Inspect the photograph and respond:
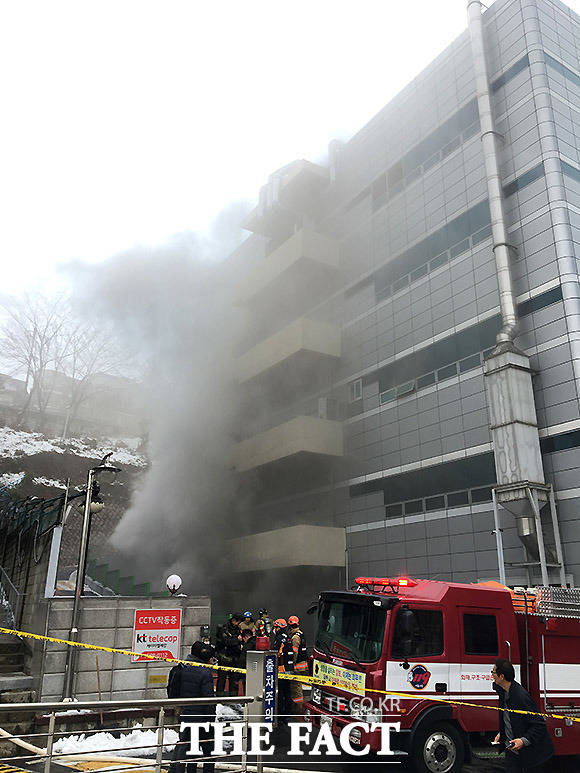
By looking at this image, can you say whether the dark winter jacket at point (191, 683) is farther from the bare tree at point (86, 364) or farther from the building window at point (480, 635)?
the bare tree at point (86, 364)

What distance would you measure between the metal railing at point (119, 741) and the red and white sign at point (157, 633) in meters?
1.24

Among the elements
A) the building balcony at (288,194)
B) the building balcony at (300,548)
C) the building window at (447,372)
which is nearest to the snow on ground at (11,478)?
the building balcony at (300,548)

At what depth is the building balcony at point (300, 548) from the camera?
2220 cm

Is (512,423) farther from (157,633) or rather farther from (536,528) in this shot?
(157,633)

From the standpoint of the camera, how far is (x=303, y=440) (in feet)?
78.3

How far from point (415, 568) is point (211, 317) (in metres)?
20.9

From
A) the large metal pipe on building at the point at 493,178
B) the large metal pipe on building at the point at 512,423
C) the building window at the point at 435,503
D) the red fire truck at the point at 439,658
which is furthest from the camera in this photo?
the building window at the point at 435,503

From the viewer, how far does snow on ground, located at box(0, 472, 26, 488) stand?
127ft

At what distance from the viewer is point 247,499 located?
97.9ft

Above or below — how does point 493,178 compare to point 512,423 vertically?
above

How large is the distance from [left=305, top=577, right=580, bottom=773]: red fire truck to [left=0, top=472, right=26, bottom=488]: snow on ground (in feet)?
118

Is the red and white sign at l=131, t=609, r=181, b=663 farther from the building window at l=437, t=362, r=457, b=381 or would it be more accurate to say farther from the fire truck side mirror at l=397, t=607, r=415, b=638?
the building window at l=437, t=362, r=457, b=381

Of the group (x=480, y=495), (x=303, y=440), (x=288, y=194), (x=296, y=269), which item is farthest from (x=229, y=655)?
(x=288, y=194)

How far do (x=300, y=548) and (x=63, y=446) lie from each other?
28.4 meters
